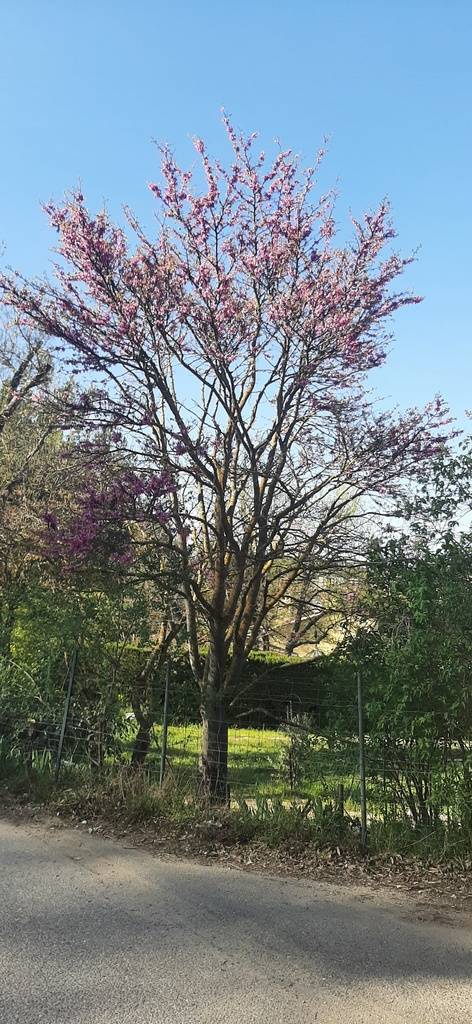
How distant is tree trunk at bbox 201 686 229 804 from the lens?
6113mm

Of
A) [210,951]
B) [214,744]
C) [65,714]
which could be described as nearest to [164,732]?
[214,744]

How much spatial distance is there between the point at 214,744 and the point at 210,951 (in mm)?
2869

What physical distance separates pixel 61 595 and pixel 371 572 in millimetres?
3111

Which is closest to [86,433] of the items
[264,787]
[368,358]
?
[368,358]

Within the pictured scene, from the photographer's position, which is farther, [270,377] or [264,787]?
[270,377]

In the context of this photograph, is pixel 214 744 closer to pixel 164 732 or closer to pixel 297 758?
pixel 164 732

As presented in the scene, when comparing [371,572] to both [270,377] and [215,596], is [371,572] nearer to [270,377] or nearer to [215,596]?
[215,596]

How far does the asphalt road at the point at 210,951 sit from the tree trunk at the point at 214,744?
1350 millimetres

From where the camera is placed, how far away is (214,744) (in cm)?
627

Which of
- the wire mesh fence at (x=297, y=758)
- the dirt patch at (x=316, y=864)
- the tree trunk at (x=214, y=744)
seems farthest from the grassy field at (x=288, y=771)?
the dirt patch at (x=316, y=864)

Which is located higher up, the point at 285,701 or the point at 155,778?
the point at 285,701

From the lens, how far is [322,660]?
630 cm

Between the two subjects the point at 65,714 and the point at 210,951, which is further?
the point at 65,714

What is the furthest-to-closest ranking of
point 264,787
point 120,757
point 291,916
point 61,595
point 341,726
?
1. point 61,595
2. point 120,757
3. point 264,787
4. point 341,726
5. point 291,916
